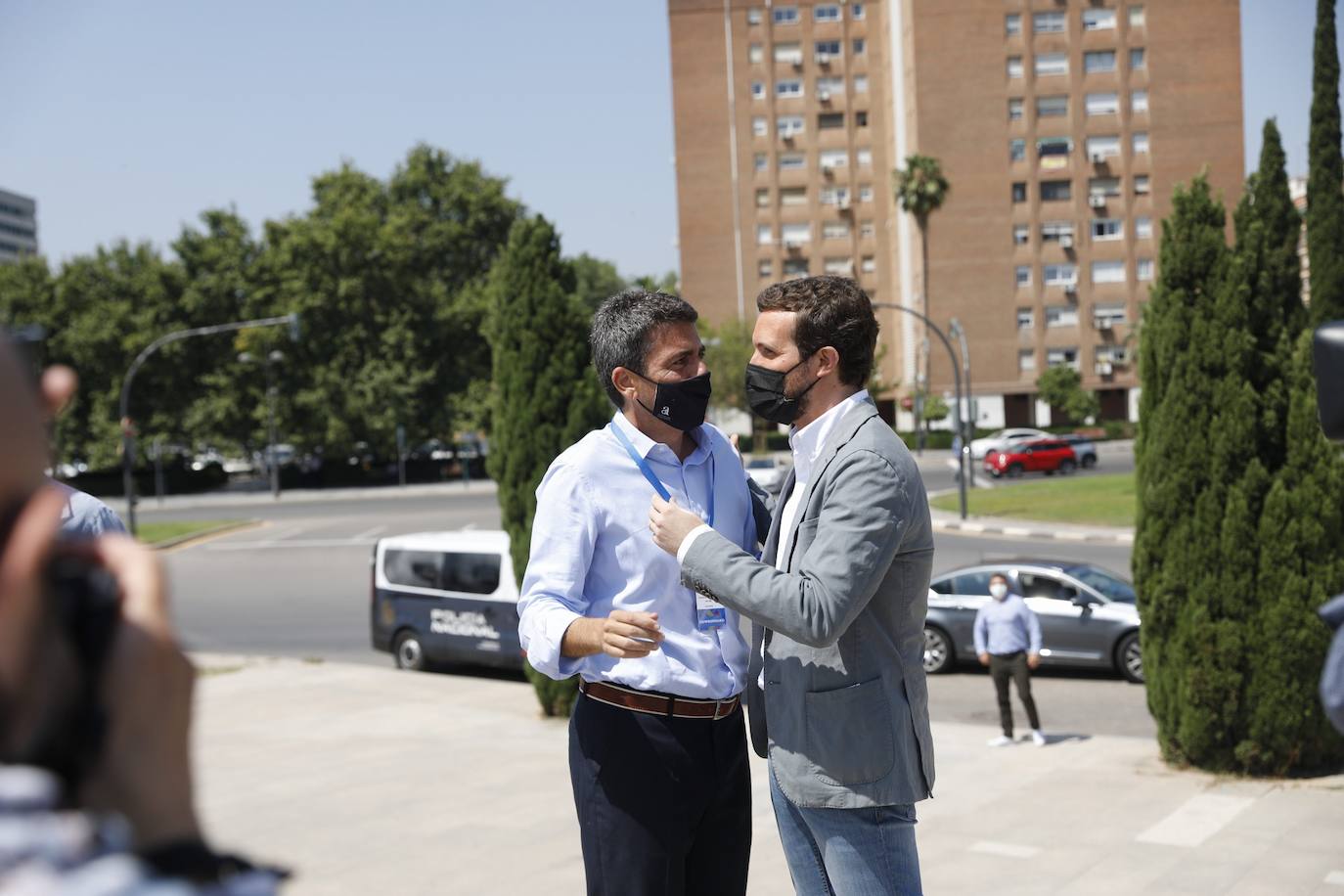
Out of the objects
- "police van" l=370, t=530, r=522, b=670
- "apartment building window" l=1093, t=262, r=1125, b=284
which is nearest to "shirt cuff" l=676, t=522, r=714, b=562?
"police van" l=370, t=530, r=522, b=670

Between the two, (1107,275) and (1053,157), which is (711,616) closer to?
(1053,157)

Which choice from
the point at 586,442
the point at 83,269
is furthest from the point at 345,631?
the point at 83,269

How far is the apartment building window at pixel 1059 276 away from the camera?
7181 centimetres

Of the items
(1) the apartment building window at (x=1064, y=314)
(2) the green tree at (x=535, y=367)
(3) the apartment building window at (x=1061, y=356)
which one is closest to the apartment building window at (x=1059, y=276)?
(1) the apartment building window at (x=1064, y=314)

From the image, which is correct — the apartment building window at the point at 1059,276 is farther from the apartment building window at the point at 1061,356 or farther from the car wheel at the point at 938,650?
the car wheel at the point at 938,650

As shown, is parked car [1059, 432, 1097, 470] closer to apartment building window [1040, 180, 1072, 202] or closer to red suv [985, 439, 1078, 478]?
red suv [985, 439, 1078, 478]

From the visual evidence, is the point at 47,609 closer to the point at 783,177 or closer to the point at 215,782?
the point at 215,782

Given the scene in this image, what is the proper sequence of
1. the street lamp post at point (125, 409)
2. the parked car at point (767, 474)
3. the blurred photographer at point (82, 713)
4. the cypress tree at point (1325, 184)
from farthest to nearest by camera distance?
the cypress tree at point (1325, 184) < the parked car at point (767, 474) < the street lamp post at point (125, 409) < the blurred photographer at point (82, 713)

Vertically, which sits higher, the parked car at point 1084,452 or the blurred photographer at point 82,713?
the blurred photographer at point 82,713

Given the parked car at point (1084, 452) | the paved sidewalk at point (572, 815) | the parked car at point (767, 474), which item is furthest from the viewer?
the parked car at point (1084, 452)

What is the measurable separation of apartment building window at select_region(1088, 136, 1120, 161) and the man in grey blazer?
73.3 m

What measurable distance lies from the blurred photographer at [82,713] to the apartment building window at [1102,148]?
75693 mm

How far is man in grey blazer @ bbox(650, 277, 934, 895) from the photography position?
291cm

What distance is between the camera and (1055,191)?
71.5 m
